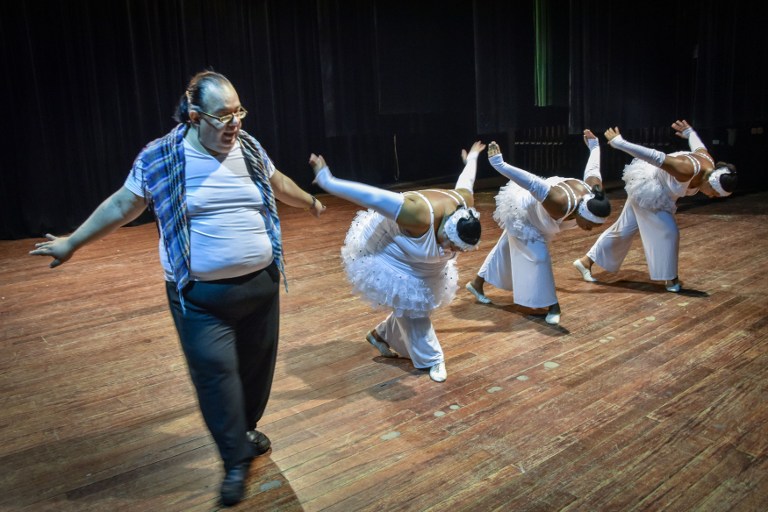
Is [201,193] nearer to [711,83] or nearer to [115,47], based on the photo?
[115,47]

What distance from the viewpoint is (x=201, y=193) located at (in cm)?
208

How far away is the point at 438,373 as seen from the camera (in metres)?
3.11

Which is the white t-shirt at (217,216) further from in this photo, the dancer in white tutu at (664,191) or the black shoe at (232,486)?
the dancer in white tutu at (664,191)

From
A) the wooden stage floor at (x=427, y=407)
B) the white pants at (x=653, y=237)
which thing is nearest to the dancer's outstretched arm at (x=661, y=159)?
the white pants at (x=653, y=237)

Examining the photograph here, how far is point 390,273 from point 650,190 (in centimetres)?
208

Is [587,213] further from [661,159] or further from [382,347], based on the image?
[382,347]

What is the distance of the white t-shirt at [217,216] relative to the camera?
6.84 feet

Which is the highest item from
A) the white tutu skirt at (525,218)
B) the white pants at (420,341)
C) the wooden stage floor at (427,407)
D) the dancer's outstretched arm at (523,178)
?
the dancer's outstretched arm at (523,178)

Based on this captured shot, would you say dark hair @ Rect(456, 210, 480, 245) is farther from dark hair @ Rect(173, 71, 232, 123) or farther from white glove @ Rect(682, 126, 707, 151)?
white glove @ Rect(682, 126, 707, 151)

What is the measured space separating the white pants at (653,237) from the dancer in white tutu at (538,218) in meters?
0.59

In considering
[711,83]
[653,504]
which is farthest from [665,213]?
[711,83]

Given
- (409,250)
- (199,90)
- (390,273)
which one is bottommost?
(390,273)

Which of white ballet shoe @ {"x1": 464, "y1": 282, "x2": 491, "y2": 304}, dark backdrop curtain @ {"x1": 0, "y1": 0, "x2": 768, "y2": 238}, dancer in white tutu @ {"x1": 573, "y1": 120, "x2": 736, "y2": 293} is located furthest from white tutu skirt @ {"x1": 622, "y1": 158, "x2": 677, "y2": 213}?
dark backdrop curtain @ {"x1": 0, "y1": 0, "x2": 768, "y2": 238}

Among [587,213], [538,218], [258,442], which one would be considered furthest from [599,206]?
[258,442]
